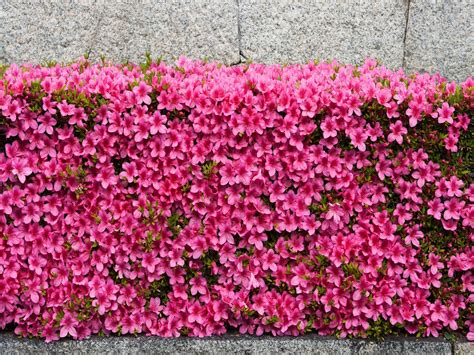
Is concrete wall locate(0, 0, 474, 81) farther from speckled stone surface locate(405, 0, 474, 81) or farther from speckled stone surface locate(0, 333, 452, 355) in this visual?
speckled stone surface locate(0, 333, 452, 355)

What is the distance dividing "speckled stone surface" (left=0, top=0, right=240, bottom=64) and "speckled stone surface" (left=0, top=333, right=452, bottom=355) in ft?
6.79

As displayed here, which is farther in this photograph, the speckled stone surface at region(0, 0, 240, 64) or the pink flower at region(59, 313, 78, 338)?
the speckled stone surface at region(0, 0, 240, 64)

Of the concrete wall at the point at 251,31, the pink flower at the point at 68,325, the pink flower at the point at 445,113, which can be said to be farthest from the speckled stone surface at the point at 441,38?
the pink flower at the point at 68,325

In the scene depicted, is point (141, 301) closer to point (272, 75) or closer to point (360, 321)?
point (360, 321)

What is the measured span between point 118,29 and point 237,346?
242cm

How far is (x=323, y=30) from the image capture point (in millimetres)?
4504

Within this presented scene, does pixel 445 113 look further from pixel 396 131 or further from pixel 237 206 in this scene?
pixel 237 206

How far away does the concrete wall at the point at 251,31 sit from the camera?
4.48 meters

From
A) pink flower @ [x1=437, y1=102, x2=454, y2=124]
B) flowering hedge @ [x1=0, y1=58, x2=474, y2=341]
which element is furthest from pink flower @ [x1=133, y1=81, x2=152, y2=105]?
pink flower @ [x1=437, y1=102, x2=454, y2=124]

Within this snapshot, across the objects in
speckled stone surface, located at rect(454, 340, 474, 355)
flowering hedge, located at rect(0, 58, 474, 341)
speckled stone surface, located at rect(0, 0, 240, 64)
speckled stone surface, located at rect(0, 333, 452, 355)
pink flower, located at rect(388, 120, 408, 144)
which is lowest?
speckled stone surface, located at rect(0, 333, 452, 355)

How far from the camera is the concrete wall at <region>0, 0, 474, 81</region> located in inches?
176

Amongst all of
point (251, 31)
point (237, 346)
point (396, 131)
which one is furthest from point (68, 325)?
point (251, 31)

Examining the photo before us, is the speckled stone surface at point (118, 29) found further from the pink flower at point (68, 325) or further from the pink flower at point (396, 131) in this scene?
the pink flower at point (68, 325)

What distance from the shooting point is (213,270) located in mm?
3361
